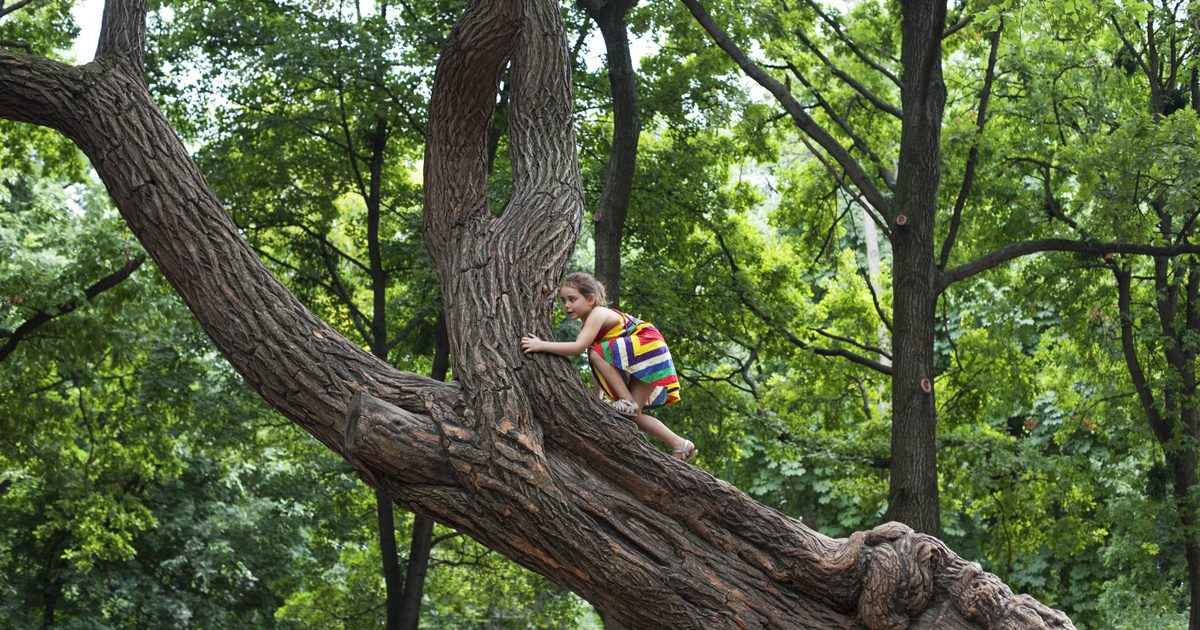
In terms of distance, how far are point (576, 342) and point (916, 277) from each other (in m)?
6.93

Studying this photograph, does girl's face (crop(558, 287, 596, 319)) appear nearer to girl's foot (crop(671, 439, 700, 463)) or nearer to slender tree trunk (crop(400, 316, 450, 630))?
girl's foot (crop(671, 439, 700, 463))

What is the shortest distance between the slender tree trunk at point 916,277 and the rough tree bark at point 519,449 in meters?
5.84

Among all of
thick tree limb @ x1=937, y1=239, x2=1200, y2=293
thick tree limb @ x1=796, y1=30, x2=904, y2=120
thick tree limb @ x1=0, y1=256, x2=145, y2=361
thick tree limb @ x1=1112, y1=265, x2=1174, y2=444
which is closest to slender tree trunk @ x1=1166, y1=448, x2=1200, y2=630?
thick tree limb @ x1=1112, y1=265, x2=1174, y2=444

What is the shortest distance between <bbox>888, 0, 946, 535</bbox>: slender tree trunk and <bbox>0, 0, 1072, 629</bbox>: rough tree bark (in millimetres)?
5840

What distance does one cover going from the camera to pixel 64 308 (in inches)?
617

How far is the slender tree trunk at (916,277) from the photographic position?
1132cm

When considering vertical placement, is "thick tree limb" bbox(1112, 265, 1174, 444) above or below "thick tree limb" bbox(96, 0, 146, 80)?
above

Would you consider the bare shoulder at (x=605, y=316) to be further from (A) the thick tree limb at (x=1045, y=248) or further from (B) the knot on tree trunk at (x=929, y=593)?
(A) the thick tree limb at (x=1045, y=248)

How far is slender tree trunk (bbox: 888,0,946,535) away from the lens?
1132cm

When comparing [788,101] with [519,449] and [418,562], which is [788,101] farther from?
[418,562]

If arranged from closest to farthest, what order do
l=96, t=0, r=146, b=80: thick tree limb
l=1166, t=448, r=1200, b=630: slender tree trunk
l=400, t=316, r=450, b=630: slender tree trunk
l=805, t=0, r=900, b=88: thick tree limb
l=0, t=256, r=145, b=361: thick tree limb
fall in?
l=96, t=0, r=146, b=80: thick tree limb, l=805, t=0, r=900, b=88: thick tree limb, l=1166, t=448, r=1200, b=630: slender tree trunk, l=0, t=256, r=145, b=361: thick tree limb, l=400, t=316, r=450, b=630: slender tree trunk

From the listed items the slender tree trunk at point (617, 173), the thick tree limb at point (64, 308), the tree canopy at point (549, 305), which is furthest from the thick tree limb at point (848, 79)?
the thick tree limb at point (64, 308)

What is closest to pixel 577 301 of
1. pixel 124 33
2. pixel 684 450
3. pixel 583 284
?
pixel 583 284

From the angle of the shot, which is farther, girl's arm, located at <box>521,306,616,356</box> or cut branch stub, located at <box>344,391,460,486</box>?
girl's arm, located at <box>521,306,616,356</box>
